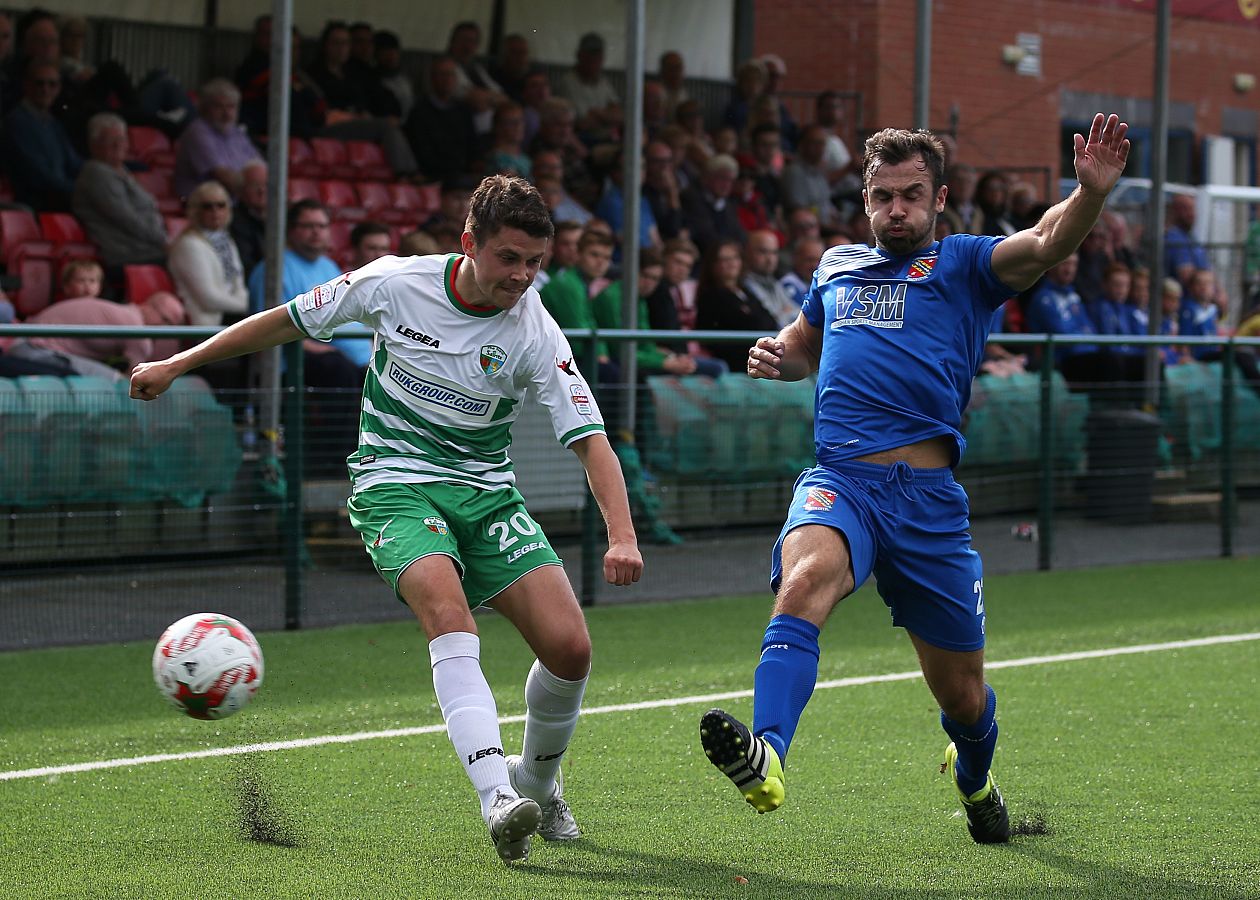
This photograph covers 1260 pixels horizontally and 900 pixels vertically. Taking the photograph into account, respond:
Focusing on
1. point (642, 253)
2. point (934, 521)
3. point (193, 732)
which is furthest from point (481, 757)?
point (642, 253)

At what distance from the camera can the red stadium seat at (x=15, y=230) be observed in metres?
11.8

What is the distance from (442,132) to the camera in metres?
14.8

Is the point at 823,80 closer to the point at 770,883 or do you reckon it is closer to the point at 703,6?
the point at 703,6

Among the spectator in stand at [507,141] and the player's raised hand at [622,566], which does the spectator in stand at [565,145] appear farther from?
the player's raised hand at [622,566]

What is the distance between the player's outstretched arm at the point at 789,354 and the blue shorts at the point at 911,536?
0.43 m

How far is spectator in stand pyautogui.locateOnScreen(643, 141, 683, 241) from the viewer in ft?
48.6

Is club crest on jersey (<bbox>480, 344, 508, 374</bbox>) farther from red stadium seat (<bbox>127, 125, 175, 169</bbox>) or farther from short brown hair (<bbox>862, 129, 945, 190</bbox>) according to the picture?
red stadium seat (<bbox>127, 125, 175, 169</bbox>)

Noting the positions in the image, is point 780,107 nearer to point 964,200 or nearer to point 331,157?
point 964,200

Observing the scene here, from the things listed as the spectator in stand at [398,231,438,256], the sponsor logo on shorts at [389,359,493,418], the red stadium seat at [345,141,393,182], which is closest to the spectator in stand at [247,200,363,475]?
the spectator in stand at [398,231,438,256]

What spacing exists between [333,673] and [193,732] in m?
1.46

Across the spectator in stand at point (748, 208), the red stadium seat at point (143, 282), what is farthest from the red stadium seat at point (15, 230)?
the spectator in stand at point (748, 208)

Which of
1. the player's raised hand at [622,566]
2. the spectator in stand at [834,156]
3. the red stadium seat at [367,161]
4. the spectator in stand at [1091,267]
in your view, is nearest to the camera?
the player's raised hand at [622,566]

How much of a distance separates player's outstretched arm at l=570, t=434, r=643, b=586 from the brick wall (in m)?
15.8

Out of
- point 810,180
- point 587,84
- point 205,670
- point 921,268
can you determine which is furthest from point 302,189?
point 921,268
